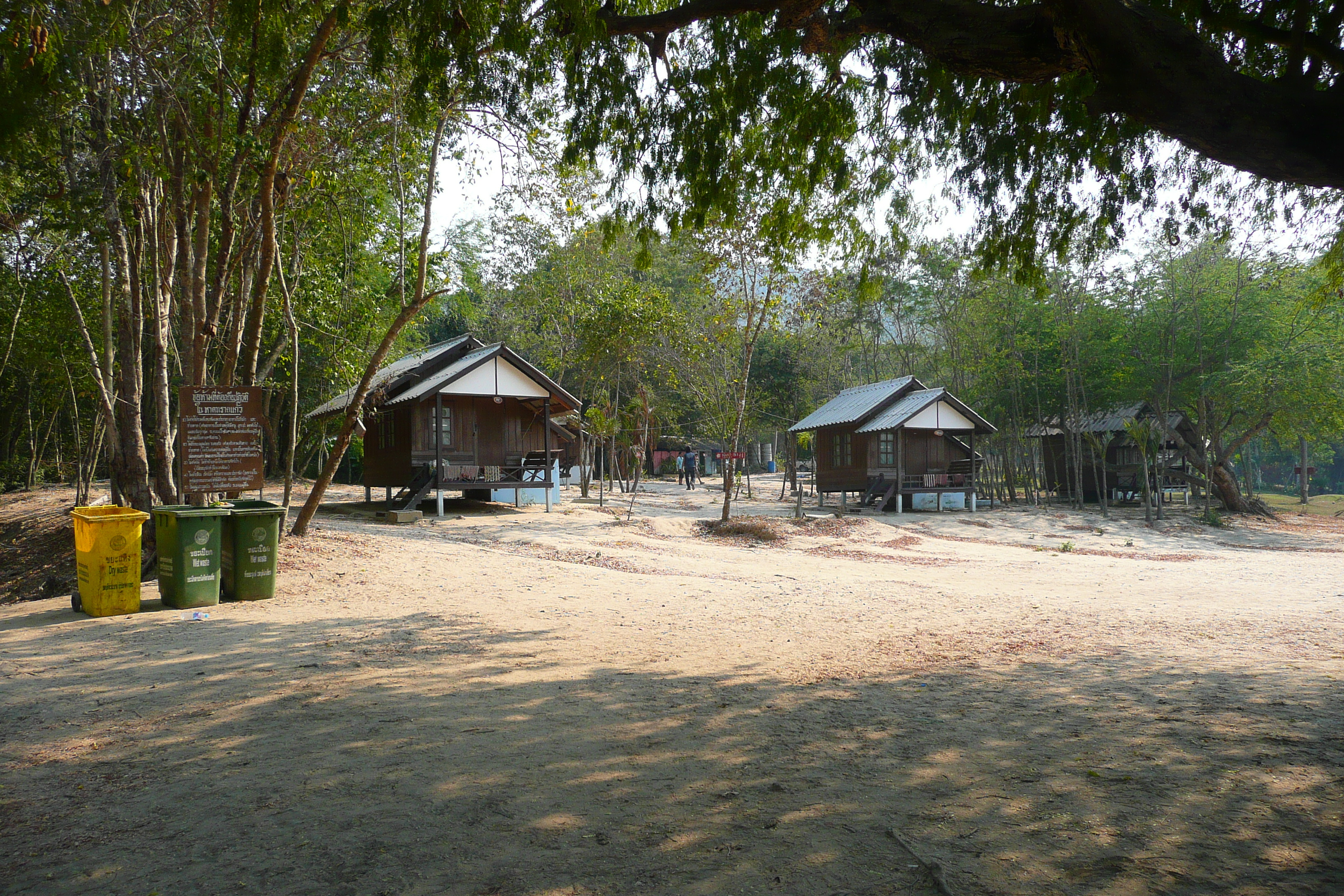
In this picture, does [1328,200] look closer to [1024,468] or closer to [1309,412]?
[1309,412]

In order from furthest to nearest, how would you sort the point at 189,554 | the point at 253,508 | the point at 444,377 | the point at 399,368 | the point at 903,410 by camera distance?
the point at 903,410
the point at 399,368
the point at 444,377
the point at 253,508
the point at 189,554

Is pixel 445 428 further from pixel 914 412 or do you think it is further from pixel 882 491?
pixel 914 412

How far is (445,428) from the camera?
74.8 ft

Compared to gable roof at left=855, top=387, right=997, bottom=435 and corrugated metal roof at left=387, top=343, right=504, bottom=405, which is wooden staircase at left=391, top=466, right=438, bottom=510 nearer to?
corrugated metal roof at left=387, top=343, right=504, bottom=405

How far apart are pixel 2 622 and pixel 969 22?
10.1 metres

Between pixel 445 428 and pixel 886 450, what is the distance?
15.8 meters

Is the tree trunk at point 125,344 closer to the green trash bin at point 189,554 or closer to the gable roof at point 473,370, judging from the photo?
the green trash bin at point 189,554

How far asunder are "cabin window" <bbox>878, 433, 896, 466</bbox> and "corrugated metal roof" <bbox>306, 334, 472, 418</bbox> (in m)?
15.0

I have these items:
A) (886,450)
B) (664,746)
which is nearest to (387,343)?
(664,746)

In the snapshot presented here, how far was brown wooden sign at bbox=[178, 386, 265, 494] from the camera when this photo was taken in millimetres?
9484

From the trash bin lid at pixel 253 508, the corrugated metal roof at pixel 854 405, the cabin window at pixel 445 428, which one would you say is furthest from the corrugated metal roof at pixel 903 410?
the trash bin lid at pixel 253 508

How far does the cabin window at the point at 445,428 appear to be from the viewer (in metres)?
22.3

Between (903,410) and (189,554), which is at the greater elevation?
(903,410)

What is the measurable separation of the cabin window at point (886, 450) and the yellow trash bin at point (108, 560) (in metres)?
24.8
